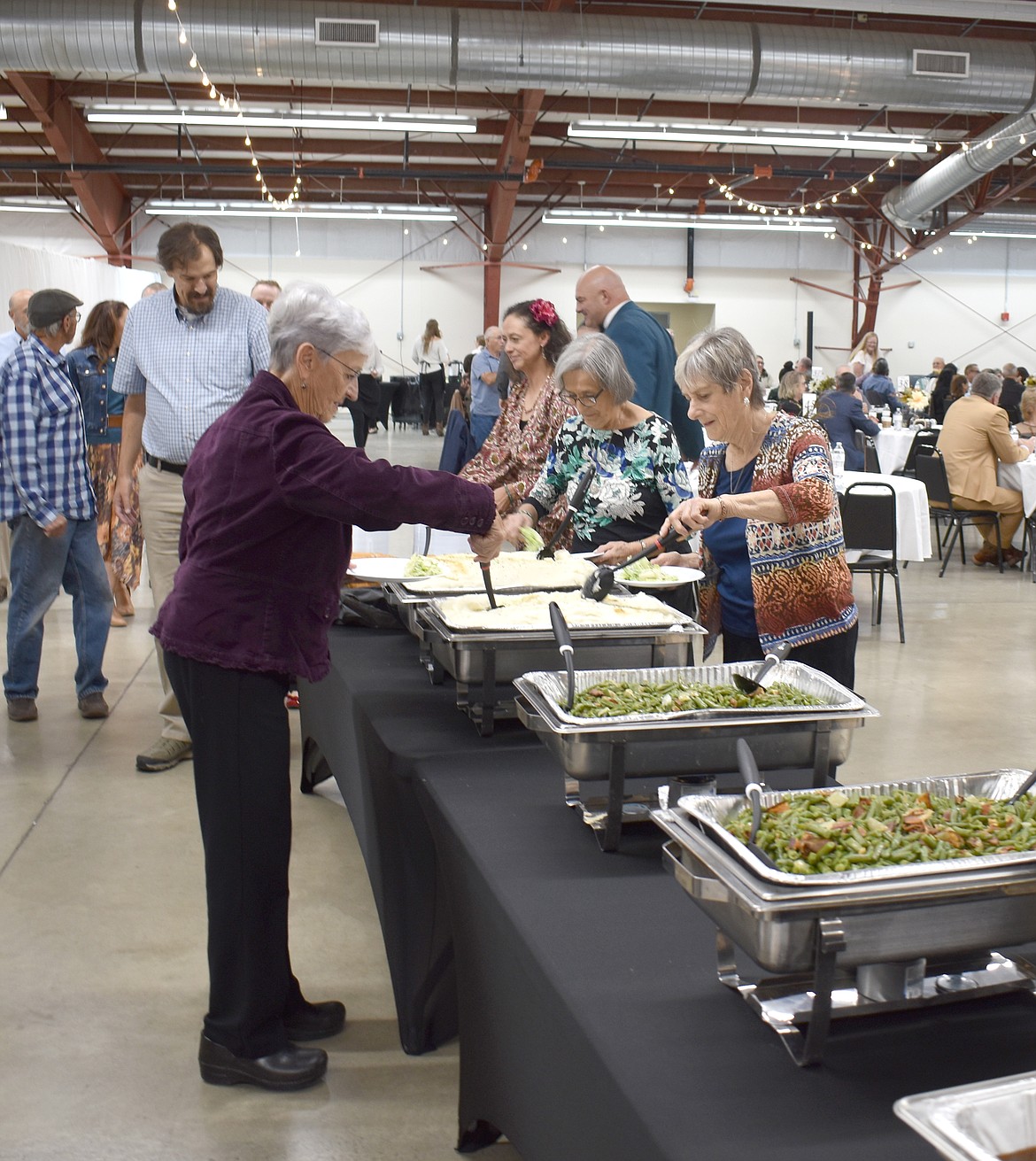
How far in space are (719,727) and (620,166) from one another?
13405 millimetres

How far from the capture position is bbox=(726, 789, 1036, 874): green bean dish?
98 cm

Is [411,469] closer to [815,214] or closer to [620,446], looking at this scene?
[620,446]

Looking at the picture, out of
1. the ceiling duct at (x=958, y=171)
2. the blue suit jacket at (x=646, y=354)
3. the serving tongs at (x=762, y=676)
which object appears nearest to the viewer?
the serving tongs at (x=762, y=676)

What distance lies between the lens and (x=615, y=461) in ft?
8.91

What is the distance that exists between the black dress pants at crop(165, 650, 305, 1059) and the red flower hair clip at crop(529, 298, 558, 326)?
173 cm

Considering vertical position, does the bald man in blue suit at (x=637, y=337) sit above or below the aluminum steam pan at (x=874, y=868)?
above

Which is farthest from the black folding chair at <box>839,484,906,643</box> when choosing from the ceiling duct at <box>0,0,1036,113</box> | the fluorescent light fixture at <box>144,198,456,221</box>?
the fluorescent light fixture at <box>144,198,456,221</box>

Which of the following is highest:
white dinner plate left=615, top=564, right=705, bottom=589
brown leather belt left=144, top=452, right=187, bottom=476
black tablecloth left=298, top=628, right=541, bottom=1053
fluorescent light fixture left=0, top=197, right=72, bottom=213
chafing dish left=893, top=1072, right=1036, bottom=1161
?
fluorescent light fixture left=0, top=197, right=72, bottom=213

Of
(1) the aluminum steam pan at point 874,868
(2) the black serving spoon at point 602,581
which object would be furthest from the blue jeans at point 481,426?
(1) the aluminum steam pan at point 874,868

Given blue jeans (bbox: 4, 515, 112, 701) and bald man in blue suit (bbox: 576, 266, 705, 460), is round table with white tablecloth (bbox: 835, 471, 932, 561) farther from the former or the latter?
blue jeans (bbox: 4, 515, 112, 701)

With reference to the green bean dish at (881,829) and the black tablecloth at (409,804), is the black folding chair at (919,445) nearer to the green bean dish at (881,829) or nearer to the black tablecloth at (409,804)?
the black tablecloth at (409,804)

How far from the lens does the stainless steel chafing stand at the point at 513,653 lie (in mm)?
1753

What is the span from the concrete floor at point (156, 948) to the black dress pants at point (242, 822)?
0.64 feet

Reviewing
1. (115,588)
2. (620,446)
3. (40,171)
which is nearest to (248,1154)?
(620,446)
